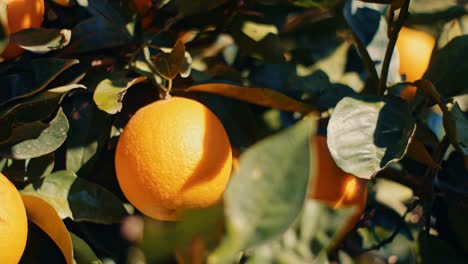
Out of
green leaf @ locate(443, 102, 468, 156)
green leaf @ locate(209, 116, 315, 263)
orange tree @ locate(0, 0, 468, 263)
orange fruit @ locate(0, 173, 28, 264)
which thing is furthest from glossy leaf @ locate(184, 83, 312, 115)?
green leaf @ locate(209, 116, 315, 263)

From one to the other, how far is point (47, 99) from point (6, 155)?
0.31 ft

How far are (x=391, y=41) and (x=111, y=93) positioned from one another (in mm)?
441

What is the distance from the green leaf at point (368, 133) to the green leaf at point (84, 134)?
34 cm

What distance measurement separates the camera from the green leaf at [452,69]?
1.21 metres

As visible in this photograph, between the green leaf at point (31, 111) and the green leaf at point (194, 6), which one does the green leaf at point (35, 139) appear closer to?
the green leaf at point (31, 111)

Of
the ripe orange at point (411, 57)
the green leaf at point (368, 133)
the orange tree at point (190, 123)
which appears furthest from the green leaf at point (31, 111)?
the ripe orange at point (411, 57)

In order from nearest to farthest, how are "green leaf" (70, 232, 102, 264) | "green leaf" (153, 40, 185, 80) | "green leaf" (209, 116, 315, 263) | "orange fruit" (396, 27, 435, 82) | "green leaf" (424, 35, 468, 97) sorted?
1. "green leaf" (209, 116, 315, 263)
2. "green leaf" (70, 232, 102, 264)
3. "green leaf" (153, 40, 185, 80)
4. "green leaf" (424, 35, 468, 97)
5. "orange fruit" (396, 27, 435, 82)

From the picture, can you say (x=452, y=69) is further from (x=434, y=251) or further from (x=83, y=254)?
(x=83, y=254)

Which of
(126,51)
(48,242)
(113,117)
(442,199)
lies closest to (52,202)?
(48,242)

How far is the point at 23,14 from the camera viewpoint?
42.1 inches

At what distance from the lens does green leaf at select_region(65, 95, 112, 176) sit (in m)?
1.09

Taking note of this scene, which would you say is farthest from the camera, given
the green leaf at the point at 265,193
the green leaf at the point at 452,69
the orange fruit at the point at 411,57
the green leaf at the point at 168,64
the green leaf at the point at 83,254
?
the orange fruit at the point at 411,57

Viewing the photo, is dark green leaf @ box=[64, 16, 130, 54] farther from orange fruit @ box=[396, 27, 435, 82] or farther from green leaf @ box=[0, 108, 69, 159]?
orange fruit @ box=[396, 27, 435, 82]

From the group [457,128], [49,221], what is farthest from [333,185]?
[49,221]
